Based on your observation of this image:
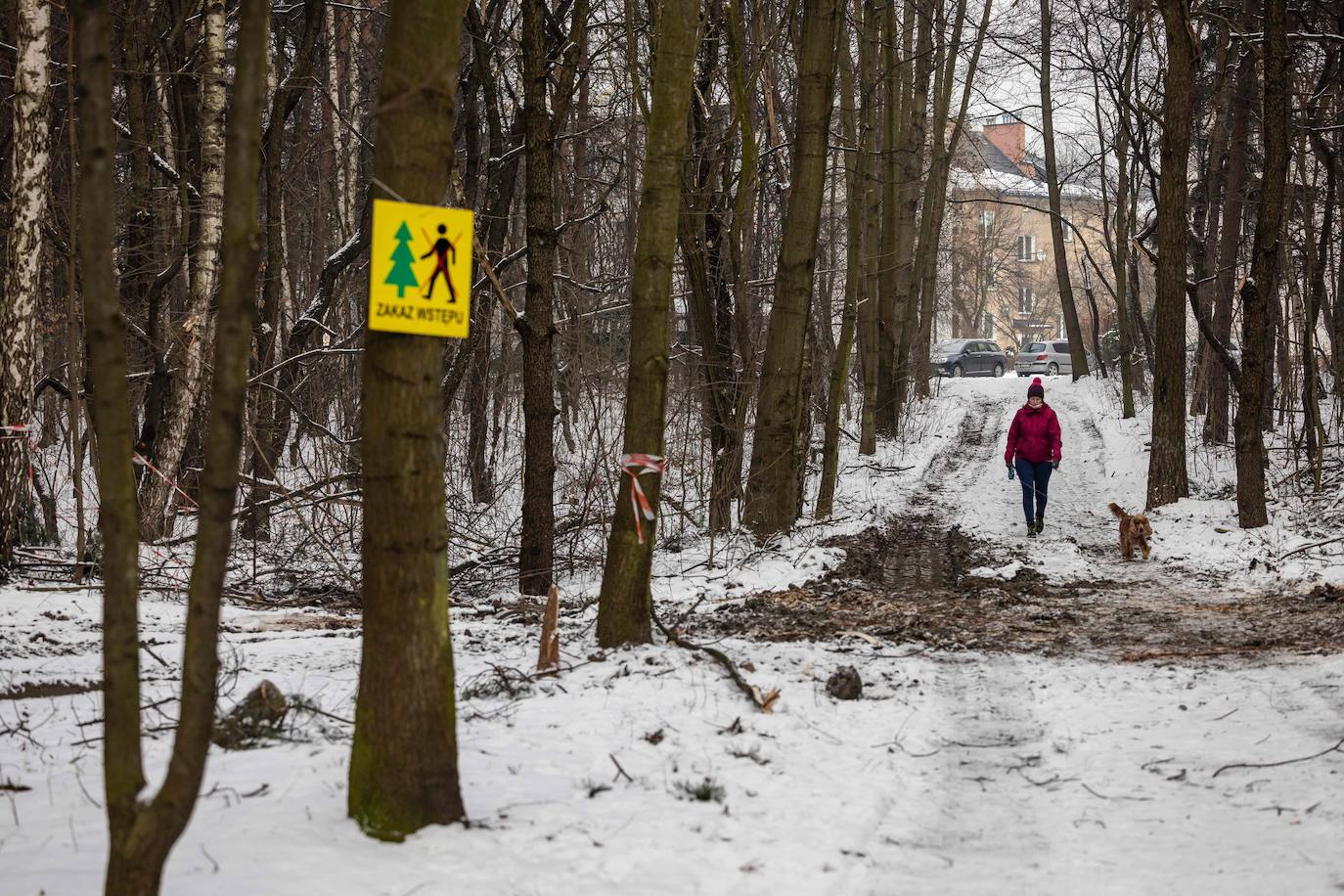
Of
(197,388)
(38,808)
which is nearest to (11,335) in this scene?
(197,388)

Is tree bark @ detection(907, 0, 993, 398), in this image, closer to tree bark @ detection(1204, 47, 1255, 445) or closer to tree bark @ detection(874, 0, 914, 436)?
tree bark @ detection(874, 0, 914, 436)

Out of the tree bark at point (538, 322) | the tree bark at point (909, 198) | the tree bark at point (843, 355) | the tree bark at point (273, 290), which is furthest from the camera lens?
the tree bark at point (909, 198)

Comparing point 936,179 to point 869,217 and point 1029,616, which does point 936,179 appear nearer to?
point 869,217

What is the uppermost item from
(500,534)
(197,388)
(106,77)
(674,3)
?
(674,3)

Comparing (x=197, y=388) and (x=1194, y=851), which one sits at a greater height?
(x=197, y=388)

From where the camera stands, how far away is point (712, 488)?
1223cm

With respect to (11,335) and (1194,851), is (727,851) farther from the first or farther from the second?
(11,335)

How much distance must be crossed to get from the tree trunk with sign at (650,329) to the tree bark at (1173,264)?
9507mm

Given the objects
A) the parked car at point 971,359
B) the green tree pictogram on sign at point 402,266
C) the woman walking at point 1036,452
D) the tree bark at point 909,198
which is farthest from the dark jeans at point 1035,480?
the parked car at point 971,359

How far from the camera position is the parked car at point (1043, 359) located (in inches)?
1875

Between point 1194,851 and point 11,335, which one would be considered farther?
point 11,335

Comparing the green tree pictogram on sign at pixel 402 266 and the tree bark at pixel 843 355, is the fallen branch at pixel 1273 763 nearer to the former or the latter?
the green tree pictogram on sign at pixel 402 266

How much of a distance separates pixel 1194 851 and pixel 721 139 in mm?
10287

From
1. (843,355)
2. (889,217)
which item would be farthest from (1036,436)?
(889,217)
